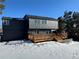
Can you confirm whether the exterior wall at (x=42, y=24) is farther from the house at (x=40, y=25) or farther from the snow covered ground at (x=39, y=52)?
the snow covered ground at (x=39, y=52)

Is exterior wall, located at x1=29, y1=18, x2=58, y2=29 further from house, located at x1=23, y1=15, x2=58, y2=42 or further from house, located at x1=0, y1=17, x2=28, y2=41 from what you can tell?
house, located at x1=0, y1=17, x2=28, y2=41

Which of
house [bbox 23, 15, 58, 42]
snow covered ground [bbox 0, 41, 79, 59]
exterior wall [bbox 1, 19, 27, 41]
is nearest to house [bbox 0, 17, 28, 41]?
exterior wall [bbox 1, 19, 27, 41]

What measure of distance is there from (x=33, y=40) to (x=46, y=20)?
26.5 ft

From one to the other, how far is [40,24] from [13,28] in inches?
218

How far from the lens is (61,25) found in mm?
30109

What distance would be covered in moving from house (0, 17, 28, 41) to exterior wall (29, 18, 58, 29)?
1.39m

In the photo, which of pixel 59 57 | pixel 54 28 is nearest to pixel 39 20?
pixel 54 28

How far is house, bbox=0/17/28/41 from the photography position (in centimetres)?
2407

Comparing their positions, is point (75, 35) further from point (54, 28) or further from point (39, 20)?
point (39, 20)

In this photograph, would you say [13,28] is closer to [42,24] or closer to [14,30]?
[14,30]

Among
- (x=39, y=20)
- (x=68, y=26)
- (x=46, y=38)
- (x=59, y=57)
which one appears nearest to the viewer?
(x=59, y=57)

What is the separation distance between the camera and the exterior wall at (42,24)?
2578 centimetres

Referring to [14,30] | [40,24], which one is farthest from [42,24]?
[14,30]

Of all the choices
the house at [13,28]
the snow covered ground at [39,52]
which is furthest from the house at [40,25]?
the snow covered ground at [39,52]
